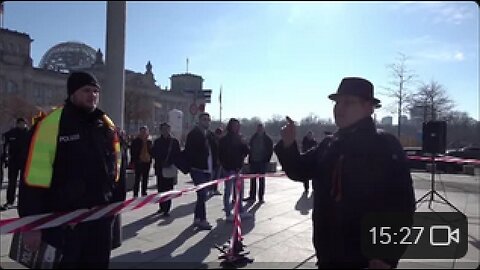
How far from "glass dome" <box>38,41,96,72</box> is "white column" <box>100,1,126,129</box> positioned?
93.6 meters

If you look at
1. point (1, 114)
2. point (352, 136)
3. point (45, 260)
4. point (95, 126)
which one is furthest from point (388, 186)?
point (1, 114)

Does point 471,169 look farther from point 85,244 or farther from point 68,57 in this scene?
point 68,57

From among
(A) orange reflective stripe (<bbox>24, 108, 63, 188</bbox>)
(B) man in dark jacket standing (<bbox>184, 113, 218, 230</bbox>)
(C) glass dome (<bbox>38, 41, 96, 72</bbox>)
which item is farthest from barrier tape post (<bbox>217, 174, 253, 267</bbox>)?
(C) glass dome (<bbox>38, 41, 96, 72</bbox>)

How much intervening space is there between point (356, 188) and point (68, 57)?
102816 mm

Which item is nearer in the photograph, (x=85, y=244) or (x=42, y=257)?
(x=42, y=257)

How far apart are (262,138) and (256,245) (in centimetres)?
506

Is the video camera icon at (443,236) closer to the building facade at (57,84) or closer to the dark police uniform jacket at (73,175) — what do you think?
the dark police uniform jacket at (73,175)

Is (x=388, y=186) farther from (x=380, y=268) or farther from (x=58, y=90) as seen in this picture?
(x=58, y=90)

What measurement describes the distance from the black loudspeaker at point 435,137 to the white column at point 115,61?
7.74m

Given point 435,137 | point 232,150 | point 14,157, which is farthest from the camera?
point 435,137

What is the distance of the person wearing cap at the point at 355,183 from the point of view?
2.66 metres

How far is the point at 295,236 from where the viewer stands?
668cm

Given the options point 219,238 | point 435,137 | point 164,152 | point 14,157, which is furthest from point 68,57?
point 219,238

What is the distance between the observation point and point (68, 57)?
9550 cm
